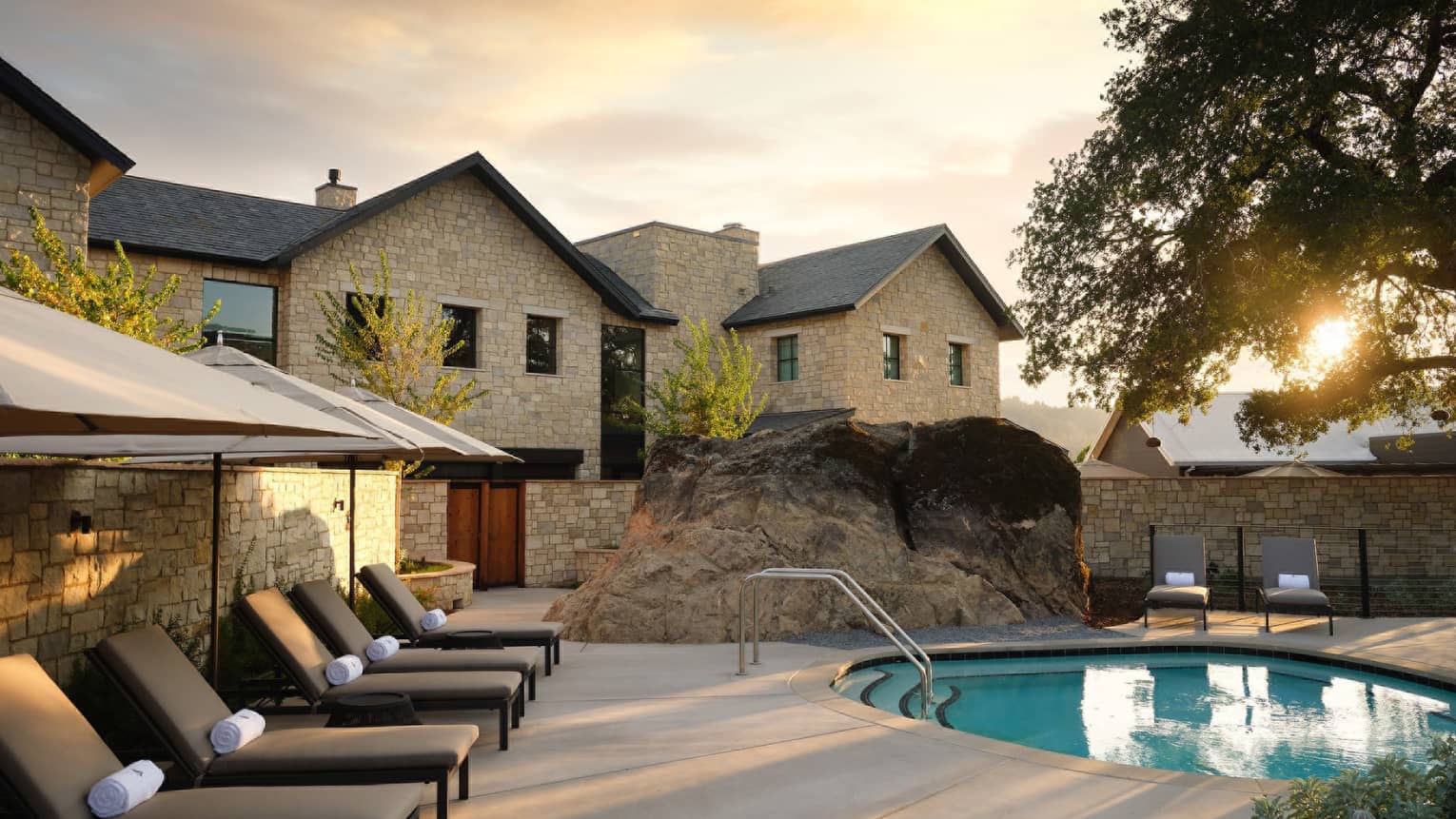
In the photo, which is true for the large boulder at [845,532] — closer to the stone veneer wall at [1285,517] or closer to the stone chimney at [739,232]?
the stone veneer wall at [1285,517]

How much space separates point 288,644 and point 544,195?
22.4 meters

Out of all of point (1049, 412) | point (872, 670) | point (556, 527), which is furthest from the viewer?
point (1049, 412)

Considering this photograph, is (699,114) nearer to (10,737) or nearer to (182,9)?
(182,9)

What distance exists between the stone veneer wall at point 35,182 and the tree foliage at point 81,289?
0.31m

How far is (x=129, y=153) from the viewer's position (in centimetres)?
1634

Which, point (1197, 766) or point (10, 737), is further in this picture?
point (1197, 766)

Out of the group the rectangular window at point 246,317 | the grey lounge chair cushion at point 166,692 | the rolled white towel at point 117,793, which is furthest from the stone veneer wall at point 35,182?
the rolled white towel at point 117,793

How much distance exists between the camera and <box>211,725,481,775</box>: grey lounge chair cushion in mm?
5109

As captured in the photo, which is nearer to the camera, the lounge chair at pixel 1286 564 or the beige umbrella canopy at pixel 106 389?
the beige umbrella canopy at pixel 106 389

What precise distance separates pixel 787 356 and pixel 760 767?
73.2 feet

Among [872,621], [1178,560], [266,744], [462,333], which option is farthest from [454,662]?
[462,333]

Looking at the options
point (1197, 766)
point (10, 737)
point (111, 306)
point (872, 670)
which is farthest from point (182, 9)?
point (1197, 766)

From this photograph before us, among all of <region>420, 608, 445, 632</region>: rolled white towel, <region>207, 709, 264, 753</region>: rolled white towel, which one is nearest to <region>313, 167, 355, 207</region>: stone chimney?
<region>420, 608, 445, 632</region>: rolled white towel

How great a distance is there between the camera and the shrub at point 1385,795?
4.04 m
